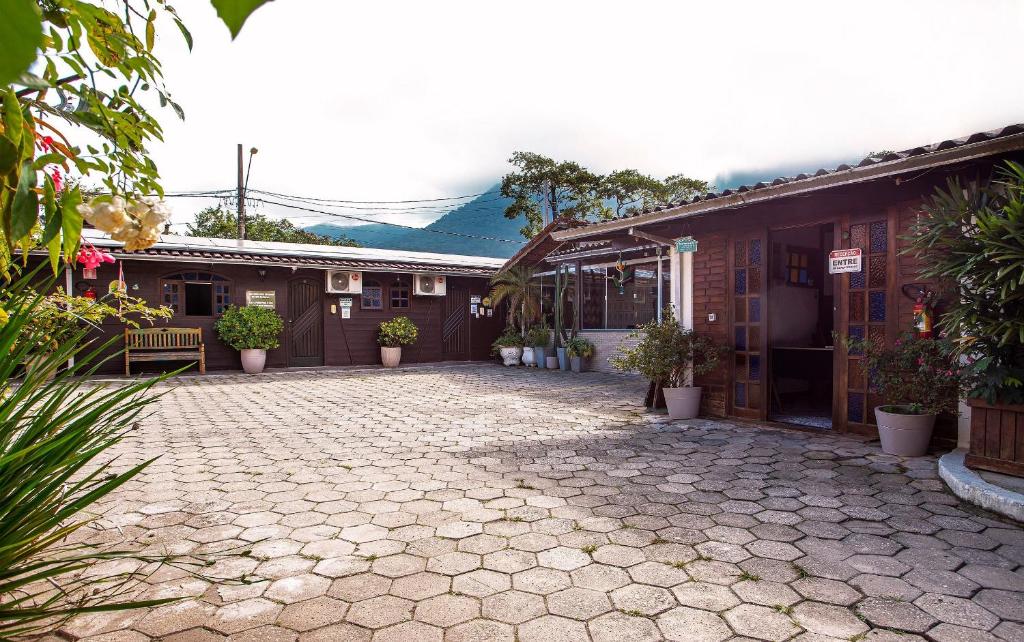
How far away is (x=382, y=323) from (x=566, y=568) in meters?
12.5

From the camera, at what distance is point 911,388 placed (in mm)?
4617

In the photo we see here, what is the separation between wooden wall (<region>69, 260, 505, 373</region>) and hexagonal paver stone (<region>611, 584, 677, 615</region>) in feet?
41.6

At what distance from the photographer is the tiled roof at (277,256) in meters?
11.6

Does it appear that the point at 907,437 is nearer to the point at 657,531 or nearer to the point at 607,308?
the point at 657,531

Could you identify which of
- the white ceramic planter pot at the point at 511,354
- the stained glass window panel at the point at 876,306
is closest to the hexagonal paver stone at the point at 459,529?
the stained glass window panel at the point at 876,306

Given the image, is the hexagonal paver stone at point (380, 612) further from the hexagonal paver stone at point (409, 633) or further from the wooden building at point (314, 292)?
the wooden building at point (314, 292)

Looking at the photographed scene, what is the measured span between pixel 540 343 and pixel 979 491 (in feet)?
35.5

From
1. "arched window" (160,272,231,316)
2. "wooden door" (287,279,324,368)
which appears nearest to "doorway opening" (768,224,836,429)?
"wooden door" (287,279,324,368)

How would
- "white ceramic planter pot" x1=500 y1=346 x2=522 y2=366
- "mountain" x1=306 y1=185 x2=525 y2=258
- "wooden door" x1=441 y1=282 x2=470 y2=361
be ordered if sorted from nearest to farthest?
"white ceramic planter pot" x1=500 y1=346 x2=522 y2=366 → "wooden door" x1=441 y1=282 x2=470 y2=361 → "mountain" x1=306 y1=185 x2=525 y2=258

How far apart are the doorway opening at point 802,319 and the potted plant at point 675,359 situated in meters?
1.13

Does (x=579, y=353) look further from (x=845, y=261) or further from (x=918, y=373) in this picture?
(x=918, y=373)

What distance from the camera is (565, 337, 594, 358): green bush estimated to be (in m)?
12.9

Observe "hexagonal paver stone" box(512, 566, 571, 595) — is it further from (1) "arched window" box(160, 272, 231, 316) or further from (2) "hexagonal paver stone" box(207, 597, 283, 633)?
(1) "arched window" box(160, 272, 231, 316)

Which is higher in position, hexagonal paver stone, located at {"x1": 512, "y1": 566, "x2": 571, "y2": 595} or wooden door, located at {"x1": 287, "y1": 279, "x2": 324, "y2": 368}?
wooden door, located at {"x1": 287, "y1": 279, "x2": 324, "y2": 368}
